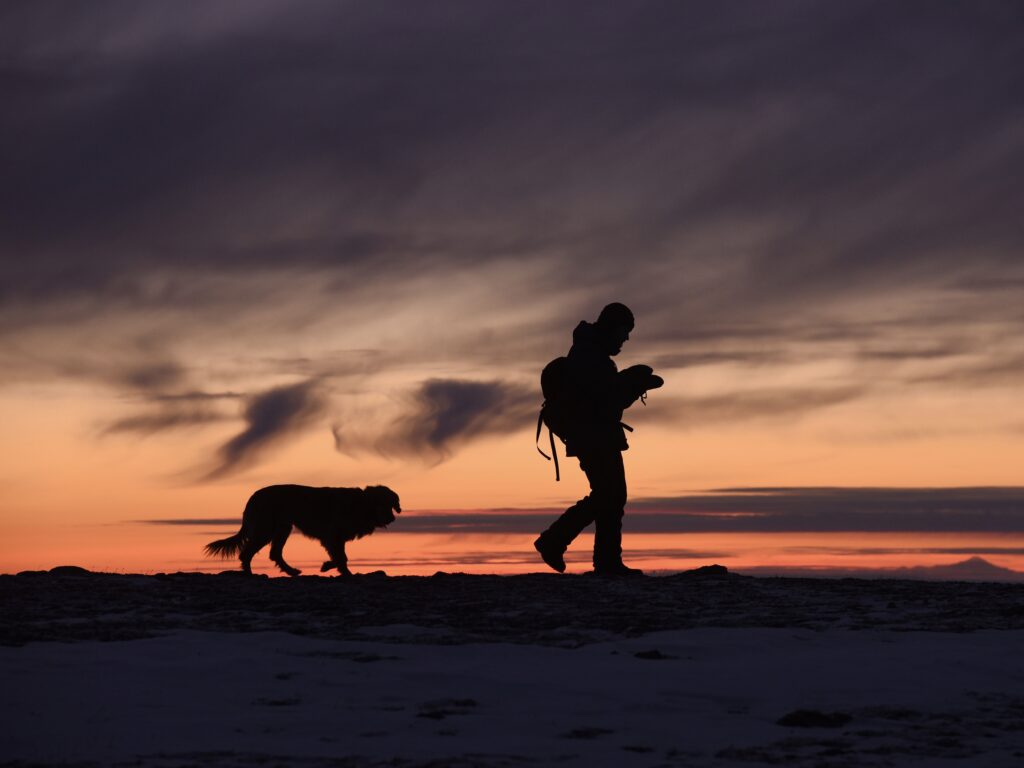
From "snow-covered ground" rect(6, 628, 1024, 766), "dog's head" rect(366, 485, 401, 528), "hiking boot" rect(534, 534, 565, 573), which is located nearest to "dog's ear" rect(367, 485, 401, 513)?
"dog's head" rect(366, 485, 401, 528)

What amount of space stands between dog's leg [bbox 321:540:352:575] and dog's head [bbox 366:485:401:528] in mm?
633

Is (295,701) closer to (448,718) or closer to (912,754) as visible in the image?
(448,718)

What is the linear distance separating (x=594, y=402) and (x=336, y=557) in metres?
4.01

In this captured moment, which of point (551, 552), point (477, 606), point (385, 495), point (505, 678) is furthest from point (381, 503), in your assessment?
point (505, 678)

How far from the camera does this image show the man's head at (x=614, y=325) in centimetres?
1322

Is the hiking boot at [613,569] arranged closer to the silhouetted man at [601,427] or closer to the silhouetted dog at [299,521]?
the silhouetted man at [601,427]

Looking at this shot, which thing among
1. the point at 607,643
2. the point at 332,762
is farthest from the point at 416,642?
the point at 332,762

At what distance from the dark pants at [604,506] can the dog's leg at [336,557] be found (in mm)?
3015

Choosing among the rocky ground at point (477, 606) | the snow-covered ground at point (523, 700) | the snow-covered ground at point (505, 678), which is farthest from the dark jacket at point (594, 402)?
the snow-covered ground at point (523, 700)

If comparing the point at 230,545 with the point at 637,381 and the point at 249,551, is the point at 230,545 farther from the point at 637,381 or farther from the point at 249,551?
the point at 637,381

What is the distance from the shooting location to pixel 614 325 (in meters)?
13.2

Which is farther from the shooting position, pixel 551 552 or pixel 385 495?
pixel 385 495

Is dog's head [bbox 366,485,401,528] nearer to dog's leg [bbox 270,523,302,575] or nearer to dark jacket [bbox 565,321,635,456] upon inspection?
dog's leg [bbox 270,523,302,575]

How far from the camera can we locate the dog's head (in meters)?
15.4
